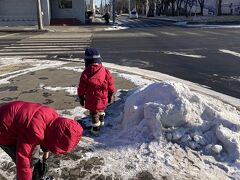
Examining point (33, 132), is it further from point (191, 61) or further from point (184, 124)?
point (191, 61)

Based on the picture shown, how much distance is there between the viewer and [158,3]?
93312mm

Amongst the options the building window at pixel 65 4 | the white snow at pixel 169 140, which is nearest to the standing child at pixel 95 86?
the white snow at pixel 169 140

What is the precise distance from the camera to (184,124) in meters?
5.11

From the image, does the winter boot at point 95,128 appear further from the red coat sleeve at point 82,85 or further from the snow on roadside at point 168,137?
the red coat sleeve at point 82,85

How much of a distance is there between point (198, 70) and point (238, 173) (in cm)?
701

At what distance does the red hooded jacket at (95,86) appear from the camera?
5.39 m

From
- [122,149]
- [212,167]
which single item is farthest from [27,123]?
[212,167]

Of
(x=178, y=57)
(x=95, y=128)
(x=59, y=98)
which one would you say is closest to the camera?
(x=95, y=128)

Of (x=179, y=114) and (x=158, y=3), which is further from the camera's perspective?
(x=158, y=3)

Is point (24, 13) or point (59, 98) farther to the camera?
point (24, 13)

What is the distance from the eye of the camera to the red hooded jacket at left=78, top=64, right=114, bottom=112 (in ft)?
17.7

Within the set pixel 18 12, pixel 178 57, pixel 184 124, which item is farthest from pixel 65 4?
pixel 184 124

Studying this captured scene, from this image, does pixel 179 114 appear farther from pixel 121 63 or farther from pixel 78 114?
pixel 121 63

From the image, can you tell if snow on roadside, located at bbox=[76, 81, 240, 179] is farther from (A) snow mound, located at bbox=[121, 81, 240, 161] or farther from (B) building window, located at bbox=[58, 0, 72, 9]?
(B) building window, located at bbox=[58, 0, 72, 9]
